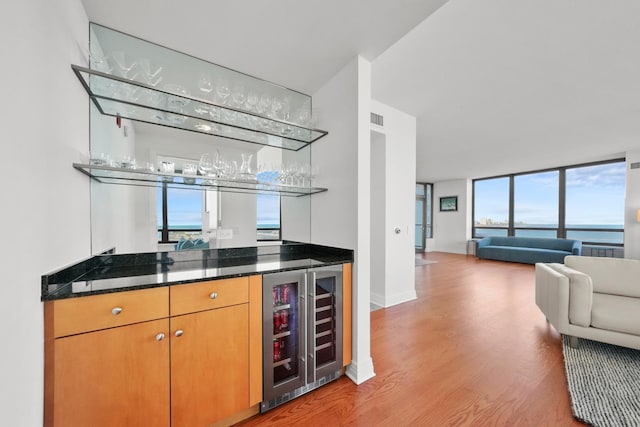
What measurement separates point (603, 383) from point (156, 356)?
10.0 ft

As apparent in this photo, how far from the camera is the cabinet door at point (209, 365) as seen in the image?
4.05ft

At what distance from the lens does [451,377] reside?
1.89 metres

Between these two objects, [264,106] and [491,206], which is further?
[491,206]

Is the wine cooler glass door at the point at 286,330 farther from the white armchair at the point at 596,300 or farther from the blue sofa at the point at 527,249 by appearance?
the blue sofa at the point at 527,249

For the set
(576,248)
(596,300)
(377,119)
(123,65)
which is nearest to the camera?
(123,65)

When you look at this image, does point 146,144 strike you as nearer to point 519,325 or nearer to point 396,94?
point 396,94

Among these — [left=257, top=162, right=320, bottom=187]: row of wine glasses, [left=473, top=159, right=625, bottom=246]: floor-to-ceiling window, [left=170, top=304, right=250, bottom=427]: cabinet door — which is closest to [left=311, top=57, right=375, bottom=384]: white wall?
[left=257, top=162, right=320, bottom=187]: row of wine glasses

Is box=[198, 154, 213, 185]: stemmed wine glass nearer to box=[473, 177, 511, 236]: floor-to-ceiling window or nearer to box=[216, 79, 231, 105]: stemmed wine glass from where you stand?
box=[216, 79, 231, 105]: stemmed wine glass

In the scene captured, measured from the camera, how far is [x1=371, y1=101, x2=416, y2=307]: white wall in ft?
11.1

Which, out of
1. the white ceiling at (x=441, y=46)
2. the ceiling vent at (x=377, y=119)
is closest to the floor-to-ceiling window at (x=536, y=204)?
the white ceiling at (x=441, y=46)

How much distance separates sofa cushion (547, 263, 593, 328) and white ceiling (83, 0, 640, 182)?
7.00ft

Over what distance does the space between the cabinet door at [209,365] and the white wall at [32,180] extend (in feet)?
1.63

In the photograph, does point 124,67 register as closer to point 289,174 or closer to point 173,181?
point 173,181

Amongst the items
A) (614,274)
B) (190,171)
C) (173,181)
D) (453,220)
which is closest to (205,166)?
(190,171)
